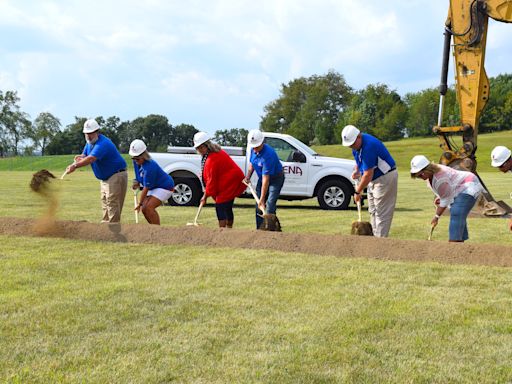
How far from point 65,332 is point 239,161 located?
1169cm

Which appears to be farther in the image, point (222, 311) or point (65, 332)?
point (222, 311)

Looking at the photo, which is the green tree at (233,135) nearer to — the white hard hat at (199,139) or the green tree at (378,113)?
the green tree at (378,113)

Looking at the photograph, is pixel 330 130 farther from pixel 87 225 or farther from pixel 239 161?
pixel 87 225

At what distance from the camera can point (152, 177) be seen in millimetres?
9844

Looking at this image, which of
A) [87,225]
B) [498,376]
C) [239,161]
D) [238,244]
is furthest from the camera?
[239,161]

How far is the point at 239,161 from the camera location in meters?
16.1

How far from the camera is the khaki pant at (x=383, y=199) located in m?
8.90

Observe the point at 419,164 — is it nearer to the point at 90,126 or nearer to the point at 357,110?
the point at 90,126

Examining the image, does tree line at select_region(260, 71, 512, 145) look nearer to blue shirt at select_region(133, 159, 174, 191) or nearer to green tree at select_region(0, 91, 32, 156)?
green tree at select_region(0, 91, 32, 156)

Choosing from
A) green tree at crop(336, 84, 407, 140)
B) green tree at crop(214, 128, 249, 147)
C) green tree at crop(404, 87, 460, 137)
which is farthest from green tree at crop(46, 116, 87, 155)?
green tree at crop(404, 87, 460, 137)

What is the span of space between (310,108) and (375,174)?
287 feet

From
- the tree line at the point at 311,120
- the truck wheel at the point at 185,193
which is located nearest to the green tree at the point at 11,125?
the tree line at the point at 311,120

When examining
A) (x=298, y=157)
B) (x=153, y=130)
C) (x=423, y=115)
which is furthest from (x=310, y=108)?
(x=298, y=157)

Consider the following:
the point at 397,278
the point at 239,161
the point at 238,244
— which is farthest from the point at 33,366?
the point at 239,161
